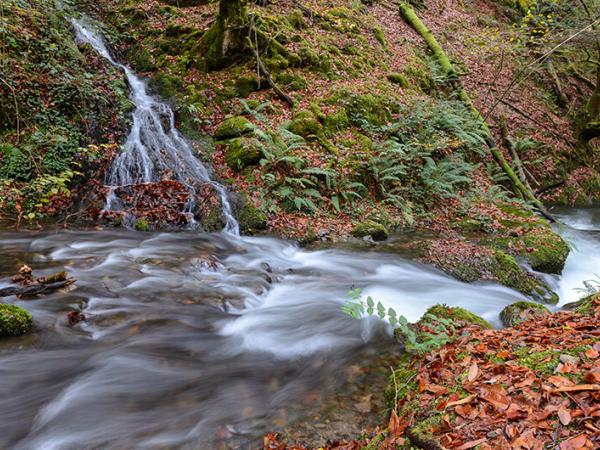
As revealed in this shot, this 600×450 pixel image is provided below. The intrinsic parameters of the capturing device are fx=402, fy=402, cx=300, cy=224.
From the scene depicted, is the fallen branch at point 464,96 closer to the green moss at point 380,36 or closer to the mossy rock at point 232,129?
the green moss at point 380,36

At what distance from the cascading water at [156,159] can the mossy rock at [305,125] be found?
248 centimetres

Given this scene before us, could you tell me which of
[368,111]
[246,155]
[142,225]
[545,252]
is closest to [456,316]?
[545,252]

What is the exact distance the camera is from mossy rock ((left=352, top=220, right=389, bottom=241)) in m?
8.37

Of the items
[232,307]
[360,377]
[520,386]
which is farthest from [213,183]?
[520,386]

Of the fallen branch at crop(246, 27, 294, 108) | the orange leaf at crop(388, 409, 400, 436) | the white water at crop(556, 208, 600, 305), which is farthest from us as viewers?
the fallen branch at crop(246, 27, 294, 108)

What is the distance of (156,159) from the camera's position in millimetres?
8891

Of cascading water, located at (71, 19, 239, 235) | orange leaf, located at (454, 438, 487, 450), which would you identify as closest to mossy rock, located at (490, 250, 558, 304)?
cascading water, located at (71, 19, 239, 235)

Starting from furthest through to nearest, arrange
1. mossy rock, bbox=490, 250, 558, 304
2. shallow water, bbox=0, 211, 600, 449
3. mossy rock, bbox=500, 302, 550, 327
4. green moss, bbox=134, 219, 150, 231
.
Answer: green moss, bbox=134, 219, 150, 231, mossy rock, bbox=490, 250, 558, 304, mossy rock, bbox=500, 302, 550, 327, shallow water, bbox=0, 211, 600, 449

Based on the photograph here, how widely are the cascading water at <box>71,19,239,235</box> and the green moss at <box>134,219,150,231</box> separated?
0.67 m

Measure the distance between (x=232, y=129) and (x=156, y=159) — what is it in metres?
1.93

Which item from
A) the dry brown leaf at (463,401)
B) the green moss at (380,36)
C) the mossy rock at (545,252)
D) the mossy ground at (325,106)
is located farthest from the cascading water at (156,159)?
the green moss at (380,36)

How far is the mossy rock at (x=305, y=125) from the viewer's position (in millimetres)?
9875

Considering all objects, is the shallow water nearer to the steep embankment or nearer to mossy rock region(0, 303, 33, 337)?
mossy rock region(0, 303, 33, 337)

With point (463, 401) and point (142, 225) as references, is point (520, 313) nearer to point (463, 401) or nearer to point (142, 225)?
point (463, 401)
